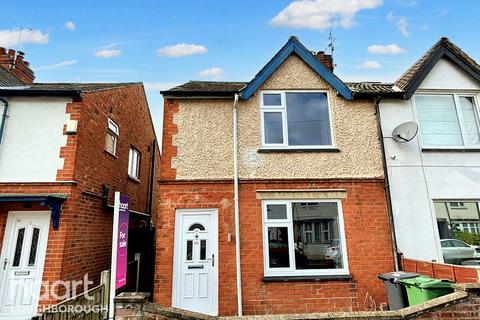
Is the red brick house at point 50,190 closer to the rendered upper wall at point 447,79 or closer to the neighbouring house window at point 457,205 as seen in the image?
the rendered upper wall at point 447,79

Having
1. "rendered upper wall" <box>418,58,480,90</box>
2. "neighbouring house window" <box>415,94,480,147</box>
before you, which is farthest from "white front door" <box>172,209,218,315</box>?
"rendered upper wall" <box>418,58,480,90</box>

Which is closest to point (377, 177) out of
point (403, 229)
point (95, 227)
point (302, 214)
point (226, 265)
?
point (403, 229)

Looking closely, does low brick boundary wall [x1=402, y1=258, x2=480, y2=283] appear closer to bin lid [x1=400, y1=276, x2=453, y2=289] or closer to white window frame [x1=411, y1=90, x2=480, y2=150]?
bin lid [x1=400, y1=276, x2=453, y2=289]

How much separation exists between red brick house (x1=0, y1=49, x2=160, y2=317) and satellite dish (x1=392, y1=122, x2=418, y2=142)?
8334 millimetres

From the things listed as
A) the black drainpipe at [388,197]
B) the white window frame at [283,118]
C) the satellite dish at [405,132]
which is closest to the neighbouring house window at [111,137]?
the white window frame at [283,118]

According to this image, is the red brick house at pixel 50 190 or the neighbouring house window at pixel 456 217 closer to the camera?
the red brick house at pixel 50 190

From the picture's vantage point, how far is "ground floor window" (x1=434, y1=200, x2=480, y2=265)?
22.3ft

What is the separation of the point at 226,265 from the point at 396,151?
539 cm

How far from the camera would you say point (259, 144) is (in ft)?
24.0

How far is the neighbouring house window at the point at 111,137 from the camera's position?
28.8 ft

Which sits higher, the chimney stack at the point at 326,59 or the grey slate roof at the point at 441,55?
the chimney stack at the point at 326,59

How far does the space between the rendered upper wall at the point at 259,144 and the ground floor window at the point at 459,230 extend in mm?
1990

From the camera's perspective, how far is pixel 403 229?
22.3ft

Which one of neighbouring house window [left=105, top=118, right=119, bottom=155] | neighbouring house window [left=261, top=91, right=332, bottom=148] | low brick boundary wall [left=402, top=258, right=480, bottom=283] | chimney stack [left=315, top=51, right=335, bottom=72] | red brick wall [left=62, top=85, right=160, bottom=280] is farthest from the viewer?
chimney stack [left=315, top=51, right=335, bottom=72]
